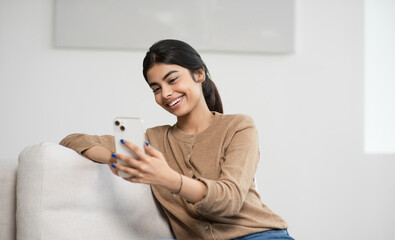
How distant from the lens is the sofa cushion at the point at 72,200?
1.19m

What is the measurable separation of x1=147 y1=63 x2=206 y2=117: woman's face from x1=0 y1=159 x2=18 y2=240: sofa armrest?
1.68ft

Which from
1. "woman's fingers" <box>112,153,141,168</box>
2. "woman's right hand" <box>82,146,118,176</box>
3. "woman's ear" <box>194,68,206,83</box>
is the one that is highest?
"woman's ear" <box>194,68,206,83</box>

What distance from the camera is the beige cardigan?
1330 millimetres

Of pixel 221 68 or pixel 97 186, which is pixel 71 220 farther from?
pixel 221 68

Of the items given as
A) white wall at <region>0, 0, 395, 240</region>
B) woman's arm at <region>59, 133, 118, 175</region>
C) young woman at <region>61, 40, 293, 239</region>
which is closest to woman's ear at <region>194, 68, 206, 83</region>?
young woman at <region>61, 40, 293, 239</region>

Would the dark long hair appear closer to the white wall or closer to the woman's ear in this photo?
the woman's ear

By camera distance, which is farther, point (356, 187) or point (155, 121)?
point (356, 187)

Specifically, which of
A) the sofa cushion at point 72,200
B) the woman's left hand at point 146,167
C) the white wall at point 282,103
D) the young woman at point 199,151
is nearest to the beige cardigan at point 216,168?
the young woman at point 199,151

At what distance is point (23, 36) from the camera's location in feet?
8.63

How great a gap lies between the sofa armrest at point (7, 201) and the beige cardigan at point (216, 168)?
0.22 metres

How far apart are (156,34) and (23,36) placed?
0.79 meters

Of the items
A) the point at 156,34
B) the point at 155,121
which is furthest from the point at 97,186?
the point at 156,34

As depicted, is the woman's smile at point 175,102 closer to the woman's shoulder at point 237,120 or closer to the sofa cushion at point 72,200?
the woman's shoulder at point 237,120

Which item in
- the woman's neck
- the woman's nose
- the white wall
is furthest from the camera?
the white wall
